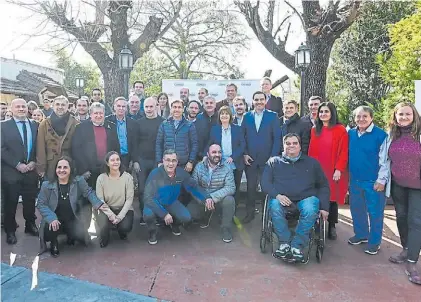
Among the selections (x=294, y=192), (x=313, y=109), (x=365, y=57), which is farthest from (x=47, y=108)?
(x=365, y=57)

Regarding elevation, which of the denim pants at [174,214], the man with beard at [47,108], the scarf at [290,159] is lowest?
the denim pants at [174,214]

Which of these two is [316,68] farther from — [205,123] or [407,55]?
[205,123]

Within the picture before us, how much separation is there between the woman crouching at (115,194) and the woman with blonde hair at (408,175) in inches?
105

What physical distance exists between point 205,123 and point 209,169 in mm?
729

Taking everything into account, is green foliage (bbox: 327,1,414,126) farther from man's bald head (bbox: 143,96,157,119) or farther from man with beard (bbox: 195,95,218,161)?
man's bald head (bbox: 143,96,157,119)

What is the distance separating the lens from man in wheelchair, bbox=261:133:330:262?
358 cm

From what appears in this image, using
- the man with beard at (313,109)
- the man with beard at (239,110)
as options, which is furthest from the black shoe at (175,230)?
the man with beard at (313,109)

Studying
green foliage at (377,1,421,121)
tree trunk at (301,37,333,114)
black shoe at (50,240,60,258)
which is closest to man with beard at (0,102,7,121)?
black shoe at (50,240,60,258)

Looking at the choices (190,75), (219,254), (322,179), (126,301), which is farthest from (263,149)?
(190,75)

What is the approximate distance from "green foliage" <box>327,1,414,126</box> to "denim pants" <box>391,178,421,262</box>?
10.1 metres

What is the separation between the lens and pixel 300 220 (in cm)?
361

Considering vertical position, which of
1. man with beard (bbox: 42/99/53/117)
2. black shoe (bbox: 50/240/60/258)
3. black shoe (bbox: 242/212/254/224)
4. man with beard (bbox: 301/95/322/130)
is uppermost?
man with beard (bbox: 42/99/53/117)

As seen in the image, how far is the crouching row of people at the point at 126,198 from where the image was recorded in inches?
152

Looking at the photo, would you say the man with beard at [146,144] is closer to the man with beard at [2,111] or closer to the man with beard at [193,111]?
the man with beard at [193,111]
